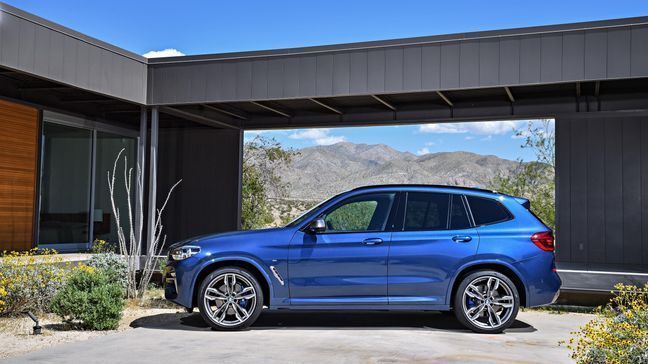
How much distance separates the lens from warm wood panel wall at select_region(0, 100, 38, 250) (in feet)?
38.8

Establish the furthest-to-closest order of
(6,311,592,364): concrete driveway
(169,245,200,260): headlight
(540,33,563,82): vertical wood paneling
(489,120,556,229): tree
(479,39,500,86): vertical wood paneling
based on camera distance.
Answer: (489,120,556,229): tree < (479,39,500,86): vertical wood paneling < (540,33,563,82): vertical wood paneling < (169,245,200,260): headlight < (6,311,592,364): concrete driveway

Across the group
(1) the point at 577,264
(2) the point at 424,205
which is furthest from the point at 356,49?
(1) the point at 577,264

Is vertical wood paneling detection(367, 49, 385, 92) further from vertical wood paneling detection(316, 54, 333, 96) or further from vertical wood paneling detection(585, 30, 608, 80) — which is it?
vertical wood paneling detection(585, 30, 608, 80)

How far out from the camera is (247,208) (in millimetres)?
20875

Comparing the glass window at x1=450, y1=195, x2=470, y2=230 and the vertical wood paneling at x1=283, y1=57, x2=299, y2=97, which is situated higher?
the vertical wood paneling at x1=283, y1=57, x2=299, y2=97

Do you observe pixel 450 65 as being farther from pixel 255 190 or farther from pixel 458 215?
pixel 255 190

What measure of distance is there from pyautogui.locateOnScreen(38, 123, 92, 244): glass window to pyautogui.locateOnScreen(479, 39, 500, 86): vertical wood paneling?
8050 mm

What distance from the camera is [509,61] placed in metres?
9.66

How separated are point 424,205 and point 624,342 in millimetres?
3618

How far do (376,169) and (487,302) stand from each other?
47.7 m

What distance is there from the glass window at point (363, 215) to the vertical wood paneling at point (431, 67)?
9.22 ft

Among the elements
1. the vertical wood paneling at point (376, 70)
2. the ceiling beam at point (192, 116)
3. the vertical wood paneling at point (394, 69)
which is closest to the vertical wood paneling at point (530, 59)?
the vertical wood paneling at point (394, 69)

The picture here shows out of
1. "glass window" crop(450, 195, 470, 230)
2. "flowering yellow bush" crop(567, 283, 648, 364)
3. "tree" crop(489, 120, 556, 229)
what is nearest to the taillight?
"glass window" crop(450, 195, 470, 230)

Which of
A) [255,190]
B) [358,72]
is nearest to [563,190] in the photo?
[358,72]
